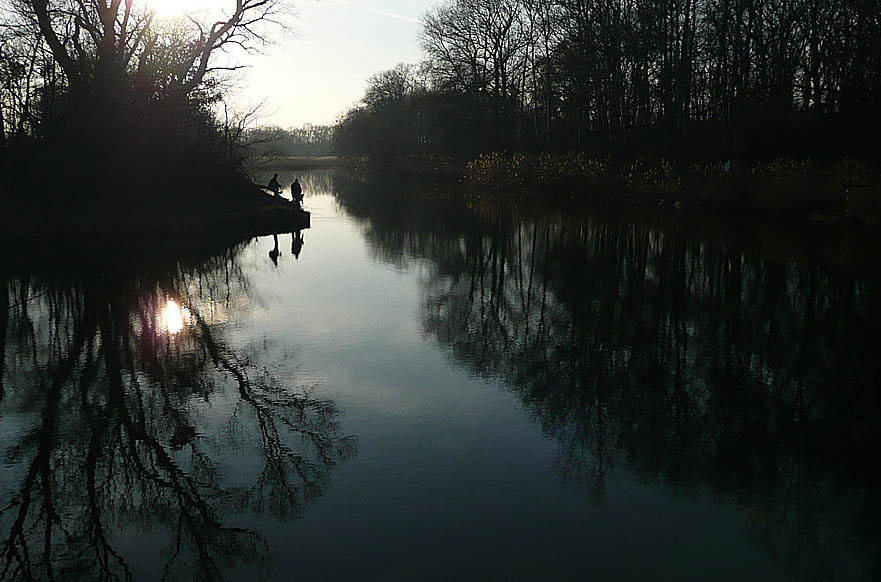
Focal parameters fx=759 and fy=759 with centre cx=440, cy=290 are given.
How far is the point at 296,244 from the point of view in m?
22.4

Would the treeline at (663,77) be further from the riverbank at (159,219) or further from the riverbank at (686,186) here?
the riverbank at (159,219)

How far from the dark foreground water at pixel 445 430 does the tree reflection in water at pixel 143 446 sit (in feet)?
0.08

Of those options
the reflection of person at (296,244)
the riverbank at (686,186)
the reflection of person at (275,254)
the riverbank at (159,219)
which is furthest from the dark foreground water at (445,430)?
the riverbank at (686,186)

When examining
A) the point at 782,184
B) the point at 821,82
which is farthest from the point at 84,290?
the point at 821,82

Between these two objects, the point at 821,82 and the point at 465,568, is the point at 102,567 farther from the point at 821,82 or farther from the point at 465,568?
the point at 821,82

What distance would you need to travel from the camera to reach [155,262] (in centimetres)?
1758

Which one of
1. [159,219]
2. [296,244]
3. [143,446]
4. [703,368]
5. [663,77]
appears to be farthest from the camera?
[663,77]

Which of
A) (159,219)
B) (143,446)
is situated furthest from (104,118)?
(143,446)

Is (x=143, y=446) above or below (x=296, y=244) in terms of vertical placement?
below

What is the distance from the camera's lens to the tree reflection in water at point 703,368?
18.4ft

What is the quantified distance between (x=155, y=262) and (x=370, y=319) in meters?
8.15

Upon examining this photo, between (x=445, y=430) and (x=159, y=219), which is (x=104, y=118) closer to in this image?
(x=159, y=219)

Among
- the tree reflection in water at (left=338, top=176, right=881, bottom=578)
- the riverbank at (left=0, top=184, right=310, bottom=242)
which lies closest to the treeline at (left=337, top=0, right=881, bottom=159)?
the tree reflection in water at (left=338, top=176, right=881, bottom=578)

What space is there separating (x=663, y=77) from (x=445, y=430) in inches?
1261
